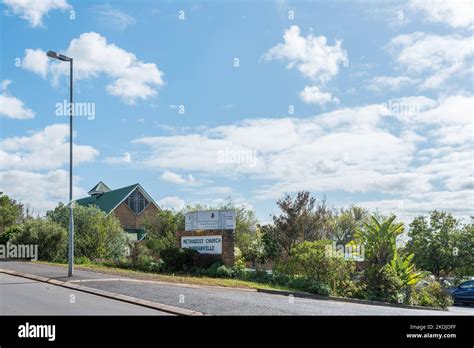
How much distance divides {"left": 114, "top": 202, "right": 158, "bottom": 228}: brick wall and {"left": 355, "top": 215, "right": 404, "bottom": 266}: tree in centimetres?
3003

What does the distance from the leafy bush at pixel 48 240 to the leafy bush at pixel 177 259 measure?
359 inches

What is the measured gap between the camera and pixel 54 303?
11.3 meters

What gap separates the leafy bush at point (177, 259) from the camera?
75.5ft

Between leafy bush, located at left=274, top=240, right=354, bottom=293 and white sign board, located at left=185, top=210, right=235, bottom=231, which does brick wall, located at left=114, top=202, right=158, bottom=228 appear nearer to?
white sign board, located at left=185, top=210, right=235, bottom=231

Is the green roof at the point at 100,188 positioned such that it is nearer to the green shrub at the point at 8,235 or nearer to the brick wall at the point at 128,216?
the brick wall at the point at 128,216

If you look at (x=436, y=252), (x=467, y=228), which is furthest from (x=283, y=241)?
(x=467, y=228)

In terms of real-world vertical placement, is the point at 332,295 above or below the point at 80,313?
below

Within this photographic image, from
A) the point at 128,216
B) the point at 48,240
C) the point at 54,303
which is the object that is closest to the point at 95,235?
the point at 48,240

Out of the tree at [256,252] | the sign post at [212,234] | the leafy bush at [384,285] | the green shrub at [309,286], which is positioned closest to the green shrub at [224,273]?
the sign post at [212,234]

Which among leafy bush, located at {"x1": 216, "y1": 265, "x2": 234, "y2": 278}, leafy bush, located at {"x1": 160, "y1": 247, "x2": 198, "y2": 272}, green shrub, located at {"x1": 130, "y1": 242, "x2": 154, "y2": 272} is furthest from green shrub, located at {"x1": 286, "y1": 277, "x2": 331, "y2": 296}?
green shrub, located at {"x1": 130, "y1": 242, "x2": 154, "y2": 272}
